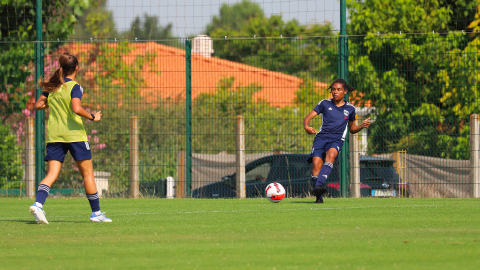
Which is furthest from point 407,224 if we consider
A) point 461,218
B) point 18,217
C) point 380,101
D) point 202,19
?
point 202,19

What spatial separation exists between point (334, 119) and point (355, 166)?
8.99 ft

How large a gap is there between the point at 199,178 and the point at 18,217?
483 centimetres

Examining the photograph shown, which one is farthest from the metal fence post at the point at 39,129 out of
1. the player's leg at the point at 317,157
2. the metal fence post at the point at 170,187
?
the player's leg at the point at 317,157

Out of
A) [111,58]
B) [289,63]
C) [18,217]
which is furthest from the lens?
[111,58]

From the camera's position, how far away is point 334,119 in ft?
31.1

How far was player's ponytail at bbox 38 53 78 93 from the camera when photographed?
7039 mm

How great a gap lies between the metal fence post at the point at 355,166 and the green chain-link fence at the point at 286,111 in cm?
3

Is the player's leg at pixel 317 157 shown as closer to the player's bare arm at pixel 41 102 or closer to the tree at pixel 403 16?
the player's bare arm at pixel 41 102

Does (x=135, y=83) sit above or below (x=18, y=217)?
above

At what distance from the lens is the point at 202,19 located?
12805 mm

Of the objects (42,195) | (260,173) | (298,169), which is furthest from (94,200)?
(298,169)

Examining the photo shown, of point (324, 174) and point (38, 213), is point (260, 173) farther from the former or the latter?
point (38, 213)

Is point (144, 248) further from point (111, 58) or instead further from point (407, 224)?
point (111, 58)

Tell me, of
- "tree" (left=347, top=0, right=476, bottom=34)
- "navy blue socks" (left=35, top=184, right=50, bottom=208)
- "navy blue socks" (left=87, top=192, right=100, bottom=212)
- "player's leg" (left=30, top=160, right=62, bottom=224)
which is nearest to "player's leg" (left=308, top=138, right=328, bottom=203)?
"navy blue socks" (left=87, top=192, right=100, bottom=212)
